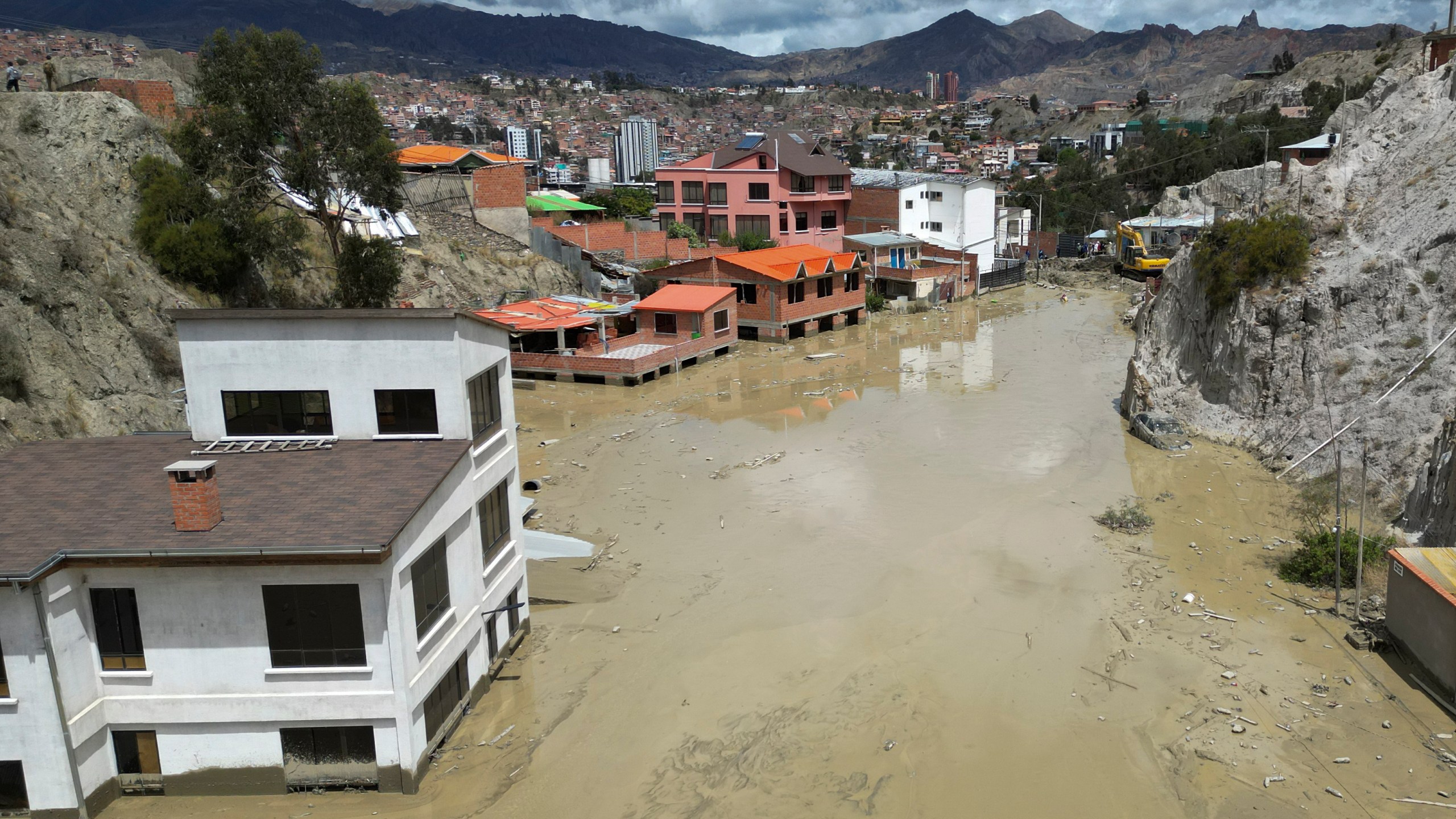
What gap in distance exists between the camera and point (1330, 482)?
2245 centimetres

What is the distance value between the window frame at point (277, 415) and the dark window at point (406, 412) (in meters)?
0.76

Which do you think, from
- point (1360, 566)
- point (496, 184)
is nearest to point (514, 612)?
point (1360, 566)

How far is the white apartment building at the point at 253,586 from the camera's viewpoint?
11.4m

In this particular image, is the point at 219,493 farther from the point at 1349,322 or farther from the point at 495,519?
the point at 1349,322

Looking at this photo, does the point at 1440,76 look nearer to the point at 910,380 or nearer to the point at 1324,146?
the point at 910,380

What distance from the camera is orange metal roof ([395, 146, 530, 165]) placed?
5266cm

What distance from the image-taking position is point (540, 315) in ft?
129

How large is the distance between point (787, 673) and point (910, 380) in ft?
81.3

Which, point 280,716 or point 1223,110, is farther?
point 1223,110

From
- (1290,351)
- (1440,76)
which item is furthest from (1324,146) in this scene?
(1290,351)

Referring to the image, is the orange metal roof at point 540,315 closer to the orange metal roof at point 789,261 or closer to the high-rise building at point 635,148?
the orange metal roof at point 789,261

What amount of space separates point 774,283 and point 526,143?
154873mm

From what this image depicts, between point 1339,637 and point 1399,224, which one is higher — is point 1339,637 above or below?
below

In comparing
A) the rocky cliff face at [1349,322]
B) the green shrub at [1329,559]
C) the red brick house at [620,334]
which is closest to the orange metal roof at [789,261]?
the red brick house at [620,334]
